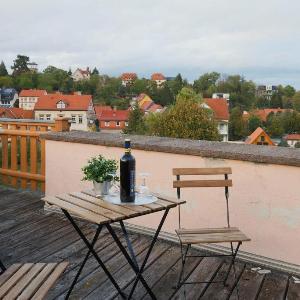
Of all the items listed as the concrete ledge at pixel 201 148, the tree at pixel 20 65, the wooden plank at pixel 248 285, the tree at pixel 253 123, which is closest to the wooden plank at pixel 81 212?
the wooden plank at pixel 248 285

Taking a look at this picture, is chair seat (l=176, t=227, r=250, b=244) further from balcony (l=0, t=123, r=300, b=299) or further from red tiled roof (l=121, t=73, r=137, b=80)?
red tiled roof (l=121, t=73, r=137, b=80)

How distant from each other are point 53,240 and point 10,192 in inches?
89.5

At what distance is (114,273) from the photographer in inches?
146

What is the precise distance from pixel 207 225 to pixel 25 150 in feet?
10.1

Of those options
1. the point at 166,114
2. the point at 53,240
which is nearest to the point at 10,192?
the point at 53,240

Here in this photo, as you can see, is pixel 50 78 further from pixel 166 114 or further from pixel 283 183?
pixel 283 183

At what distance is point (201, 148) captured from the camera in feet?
14.0

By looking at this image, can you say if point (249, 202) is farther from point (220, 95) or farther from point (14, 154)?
point (220, 95)

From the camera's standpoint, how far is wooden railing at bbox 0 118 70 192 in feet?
19.9

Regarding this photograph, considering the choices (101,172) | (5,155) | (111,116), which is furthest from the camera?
(111,116)

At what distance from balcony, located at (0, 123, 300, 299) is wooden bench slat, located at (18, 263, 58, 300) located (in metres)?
0.92

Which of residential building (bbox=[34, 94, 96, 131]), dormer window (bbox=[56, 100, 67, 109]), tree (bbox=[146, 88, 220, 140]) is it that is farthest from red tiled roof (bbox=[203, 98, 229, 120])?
tree (bbox=[146, 88, 220, 140])

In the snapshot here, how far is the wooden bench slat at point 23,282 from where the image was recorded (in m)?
2.16

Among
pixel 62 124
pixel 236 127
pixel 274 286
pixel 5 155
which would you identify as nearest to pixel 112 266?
pixel 274 286
